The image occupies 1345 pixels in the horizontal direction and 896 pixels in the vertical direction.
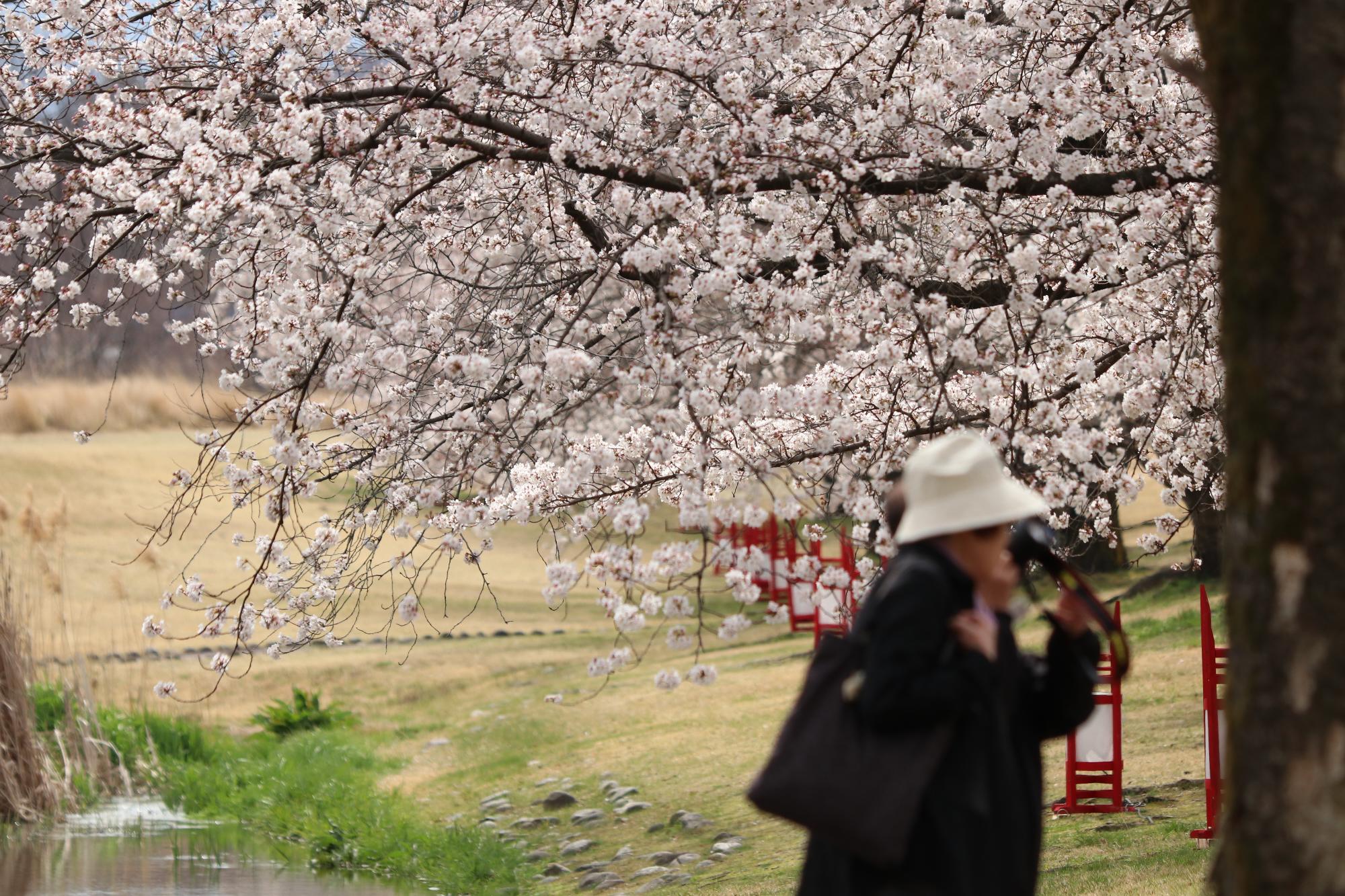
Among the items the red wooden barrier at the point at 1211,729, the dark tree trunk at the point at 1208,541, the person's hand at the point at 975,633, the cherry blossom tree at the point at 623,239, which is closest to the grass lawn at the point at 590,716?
the red wooden barrier at the point at 1211,729

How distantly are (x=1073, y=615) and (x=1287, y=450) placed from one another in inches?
24.6

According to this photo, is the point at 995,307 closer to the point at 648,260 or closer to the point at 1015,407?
the point at 1015,407

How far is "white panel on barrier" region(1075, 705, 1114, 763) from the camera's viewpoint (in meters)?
7.77

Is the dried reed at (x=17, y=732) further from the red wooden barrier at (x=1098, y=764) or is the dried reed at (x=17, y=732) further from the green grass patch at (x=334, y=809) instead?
the red wooden barrier at (x=1098, y=764)

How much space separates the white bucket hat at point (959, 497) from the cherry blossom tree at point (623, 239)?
201 cm

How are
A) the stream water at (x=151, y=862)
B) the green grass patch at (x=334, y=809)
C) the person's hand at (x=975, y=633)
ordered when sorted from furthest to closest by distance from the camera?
the green grass patch at (x=334, y=809) < the stream water at (x=151, y=862) < the person's hand at (x=975, y=633)

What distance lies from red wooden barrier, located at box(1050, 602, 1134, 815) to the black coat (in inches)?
193

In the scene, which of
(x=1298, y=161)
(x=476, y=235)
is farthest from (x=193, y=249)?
(x=1298, y=161)

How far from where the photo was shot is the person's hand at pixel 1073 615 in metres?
3.12

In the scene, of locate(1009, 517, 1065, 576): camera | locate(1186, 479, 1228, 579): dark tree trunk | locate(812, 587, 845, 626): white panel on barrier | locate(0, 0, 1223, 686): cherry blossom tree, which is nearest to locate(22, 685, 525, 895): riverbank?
locate(0, 0, 1223, 686): cherry blossom tree

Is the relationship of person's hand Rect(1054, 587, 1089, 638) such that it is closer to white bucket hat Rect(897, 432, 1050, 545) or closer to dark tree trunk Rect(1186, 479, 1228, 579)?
white bucket hat Rect(897, 432, 1050, 545)

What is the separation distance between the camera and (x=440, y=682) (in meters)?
16.9

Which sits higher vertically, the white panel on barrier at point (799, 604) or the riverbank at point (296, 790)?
the white panel on barrier at point (799, 604)

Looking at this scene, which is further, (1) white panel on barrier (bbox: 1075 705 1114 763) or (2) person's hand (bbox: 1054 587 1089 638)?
(1) white panel on barrier (bbox: 1075 705 1114 763)
